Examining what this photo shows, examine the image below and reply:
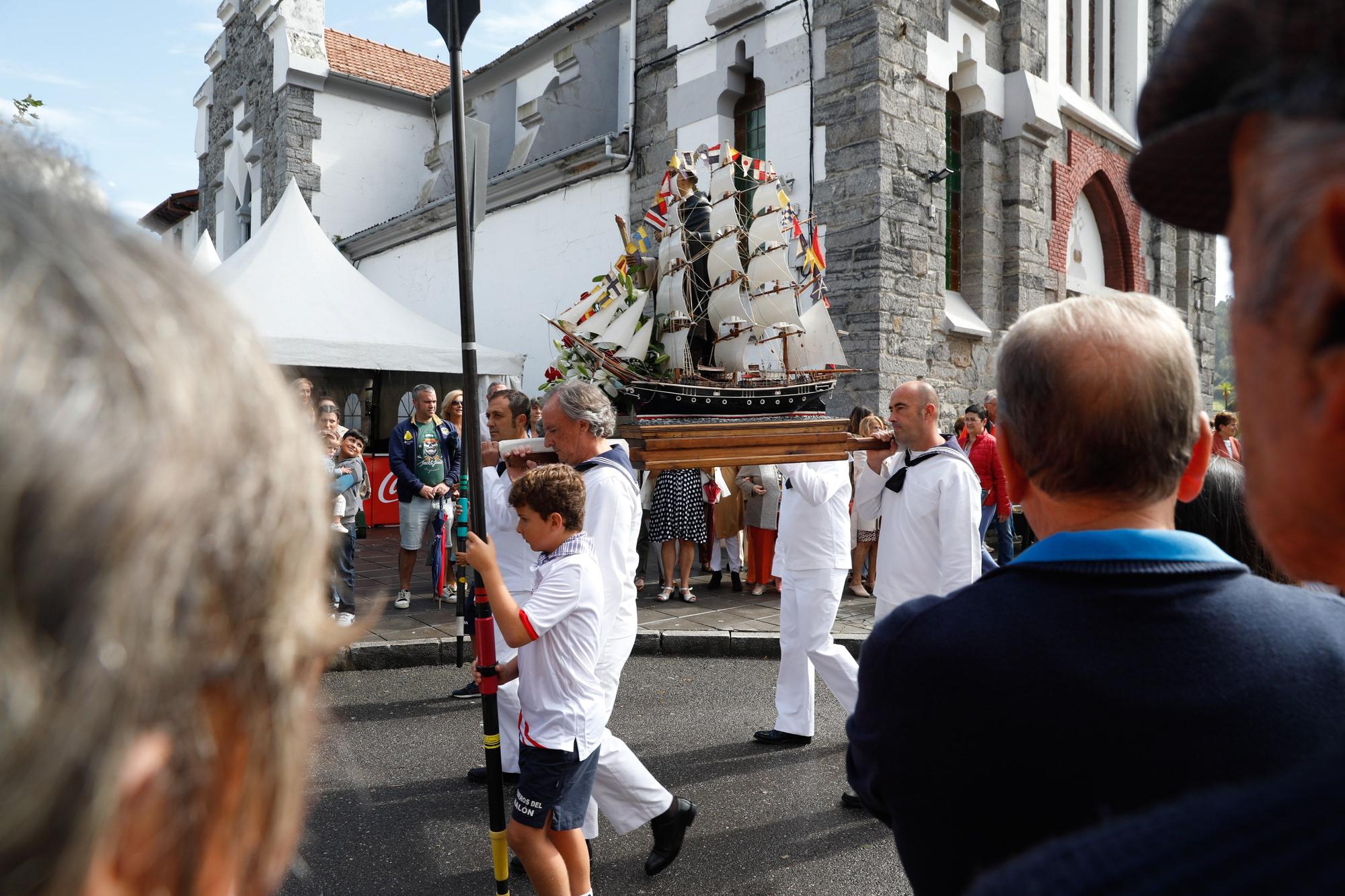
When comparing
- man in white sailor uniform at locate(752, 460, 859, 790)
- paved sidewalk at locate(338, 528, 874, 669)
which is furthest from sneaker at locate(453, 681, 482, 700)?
man in white sailor uniform at locate(752, 460, 859, 790)

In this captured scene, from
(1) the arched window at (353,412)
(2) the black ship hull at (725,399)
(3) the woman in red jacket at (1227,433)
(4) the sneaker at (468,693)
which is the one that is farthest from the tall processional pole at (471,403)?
(1) the arched window at (353,412)

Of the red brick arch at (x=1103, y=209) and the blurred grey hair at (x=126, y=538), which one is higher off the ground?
the red brick arch at (x=1103, y=209)

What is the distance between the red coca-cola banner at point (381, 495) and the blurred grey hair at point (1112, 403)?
12706 mm

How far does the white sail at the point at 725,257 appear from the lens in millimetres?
6773

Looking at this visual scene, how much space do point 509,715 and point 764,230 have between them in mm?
4183

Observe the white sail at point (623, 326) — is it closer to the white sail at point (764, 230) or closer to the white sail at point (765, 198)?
the white sail at point (764, 230)

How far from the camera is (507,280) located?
1532 centimetres

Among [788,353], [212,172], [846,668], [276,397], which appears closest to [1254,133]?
[276,397]

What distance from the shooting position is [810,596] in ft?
16.5

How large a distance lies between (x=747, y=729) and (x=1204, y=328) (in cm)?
1542

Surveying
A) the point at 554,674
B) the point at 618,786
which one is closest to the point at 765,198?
the point at 618,786

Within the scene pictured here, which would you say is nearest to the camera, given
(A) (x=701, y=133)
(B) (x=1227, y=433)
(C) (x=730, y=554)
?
(C) (x=730, y=554)

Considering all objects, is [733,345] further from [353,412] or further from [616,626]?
[353,412]

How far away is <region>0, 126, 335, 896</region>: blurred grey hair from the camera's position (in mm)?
446
